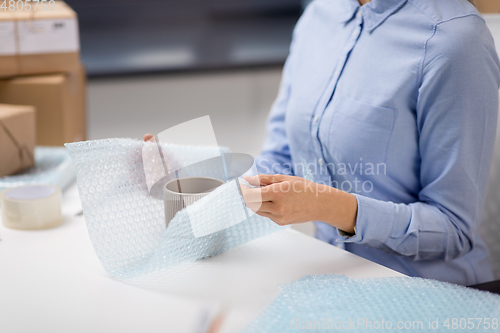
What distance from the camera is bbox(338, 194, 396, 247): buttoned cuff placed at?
0.68 m

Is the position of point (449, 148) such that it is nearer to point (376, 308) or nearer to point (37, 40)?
point (376, 308)

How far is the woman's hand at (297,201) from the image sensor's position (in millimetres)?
595

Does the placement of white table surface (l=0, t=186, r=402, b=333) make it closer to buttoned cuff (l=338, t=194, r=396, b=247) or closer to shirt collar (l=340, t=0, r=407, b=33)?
buttoned cuff (l=338, t=194, r=396, b=247)

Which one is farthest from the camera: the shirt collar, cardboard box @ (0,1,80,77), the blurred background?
the blurred background

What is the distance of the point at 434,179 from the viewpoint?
740 mm

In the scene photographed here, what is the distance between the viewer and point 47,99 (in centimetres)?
129

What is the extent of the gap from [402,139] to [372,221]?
164 mm

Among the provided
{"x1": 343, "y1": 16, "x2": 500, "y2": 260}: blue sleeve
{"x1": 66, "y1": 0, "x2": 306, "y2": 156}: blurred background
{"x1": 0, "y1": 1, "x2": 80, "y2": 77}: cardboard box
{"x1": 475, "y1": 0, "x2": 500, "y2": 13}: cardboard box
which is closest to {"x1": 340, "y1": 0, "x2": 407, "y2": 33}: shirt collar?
{"x1": 343, "y1": 16, "x2": 500, "y2": 260}: blue sleeve

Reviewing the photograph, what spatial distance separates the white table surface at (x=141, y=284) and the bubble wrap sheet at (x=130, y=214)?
24 mm

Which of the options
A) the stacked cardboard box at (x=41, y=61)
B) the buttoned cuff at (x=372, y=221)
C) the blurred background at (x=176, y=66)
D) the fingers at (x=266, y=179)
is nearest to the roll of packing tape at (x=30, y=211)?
the fingers at (x=266, y=179)

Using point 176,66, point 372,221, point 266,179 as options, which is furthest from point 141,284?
point 176,66

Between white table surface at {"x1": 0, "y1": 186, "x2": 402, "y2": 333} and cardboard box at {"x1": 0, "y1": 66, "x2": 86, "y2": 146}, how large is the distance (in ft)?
2.23

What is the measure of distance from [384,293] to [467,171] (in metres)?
0.29

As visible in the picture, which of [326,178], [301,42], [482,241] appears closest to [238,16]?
[301,42]
